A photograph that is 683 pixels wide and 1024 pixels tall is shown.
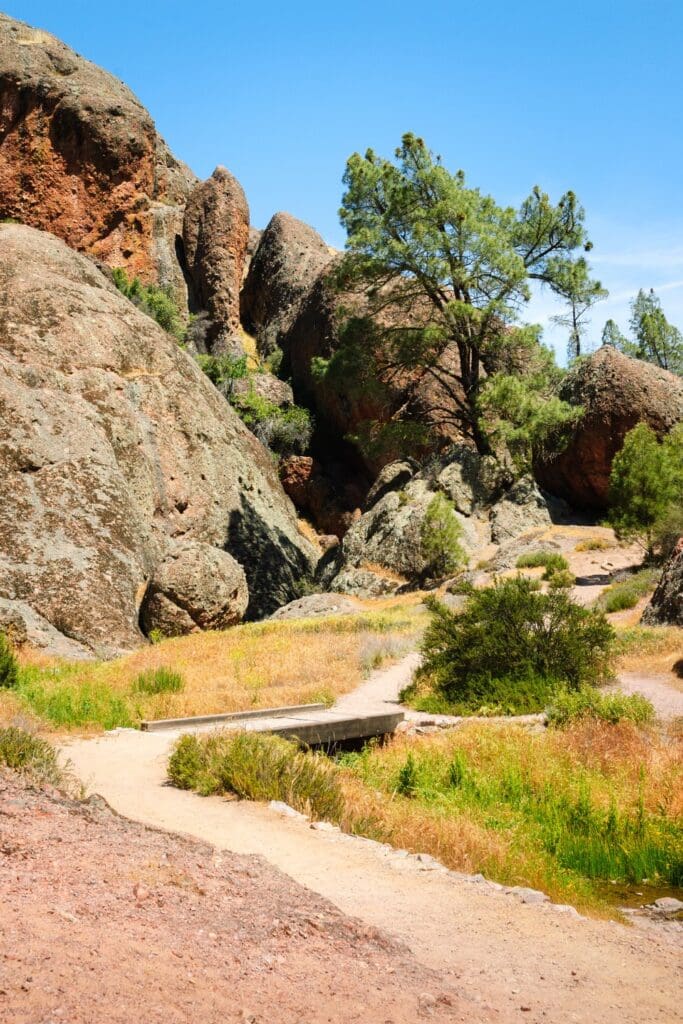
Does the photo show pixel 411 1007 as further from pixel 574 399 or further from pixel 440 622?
pixel 574 399

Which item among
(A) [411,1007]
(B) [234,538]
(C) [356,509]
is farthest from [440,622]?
→ (C) [356,509]

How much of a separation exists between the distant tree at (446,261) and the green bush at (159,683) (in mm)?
20560

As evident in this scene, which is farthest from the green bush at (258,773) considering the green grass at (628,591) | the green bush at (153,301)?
the green bush at (153,301)

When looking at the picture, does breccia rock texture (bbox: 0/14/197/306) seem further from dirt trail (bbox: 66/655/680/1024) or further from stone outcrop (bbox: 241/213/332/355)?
dirt trail (bbox: 66/655/680/1024)

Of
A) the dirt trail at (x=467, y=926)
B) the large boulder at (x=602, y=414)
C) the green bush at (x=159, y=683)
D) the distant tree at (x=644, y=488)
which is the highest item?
the large boulder at (x=602, y=414)

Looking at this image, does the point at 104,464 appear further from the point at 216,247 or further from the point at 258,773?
the point at 216,247

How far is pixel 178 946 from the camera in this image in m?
3.91

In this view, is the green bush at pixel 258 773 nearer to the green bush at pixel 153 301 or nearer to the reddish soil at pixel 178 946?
the reddish soil at pixel 178 946

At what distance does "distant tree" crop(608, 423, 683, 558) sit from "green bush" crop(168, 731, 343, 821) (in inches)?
736

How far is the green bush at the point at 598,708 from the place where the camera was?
10555 mm

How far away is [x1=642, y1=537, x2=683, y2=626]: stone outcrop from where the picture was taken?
16875mm

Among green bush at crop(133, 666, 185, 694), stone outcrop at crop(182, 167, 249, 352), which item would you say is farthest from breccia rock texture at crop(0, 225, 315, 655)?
stone outcrop at crop(182, 167, 249, 352)

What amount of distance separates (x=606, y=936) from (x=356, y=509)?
116ft

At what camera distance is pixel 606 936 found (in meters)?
5.04
